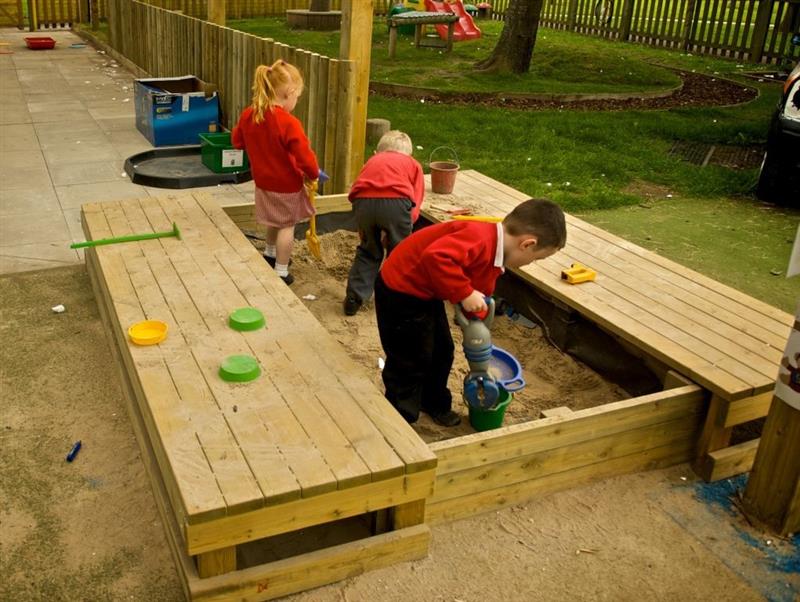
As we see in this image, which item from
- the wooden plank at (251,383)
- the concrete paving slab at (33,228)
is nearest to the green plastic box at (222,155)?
the concrete paving slab at (33,228)

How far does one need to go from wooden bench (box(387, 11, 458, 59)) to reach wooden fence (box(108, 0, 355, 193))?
4.23m

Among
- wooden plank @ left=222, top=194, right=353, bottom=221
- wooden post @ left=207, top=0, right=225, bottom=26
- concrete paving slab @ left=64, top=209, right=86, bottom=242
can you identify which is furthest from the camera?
wooden post @ left=207, top=0, right=225, bottom=26

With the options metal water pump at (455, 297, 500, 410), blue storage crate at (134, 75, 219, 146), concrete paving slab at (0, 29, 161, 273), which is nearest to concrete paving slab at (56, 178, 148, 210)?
concrete paving slab at (0, 29, 161, 273)

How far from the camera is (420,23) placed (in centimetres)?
1510

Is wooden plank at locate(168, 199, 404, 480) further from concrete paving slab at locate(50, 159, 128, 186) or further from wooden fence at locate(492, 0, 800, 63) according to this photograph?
wooden fence at locate(492, 0, 800, 63)

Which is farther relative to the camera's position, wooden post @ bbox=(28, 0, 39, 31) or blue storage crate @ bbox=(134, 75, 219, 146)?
wooden post @ bbox=(28, 0, 39, 31)

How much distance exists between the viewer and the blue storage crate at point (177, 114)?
27.5 feet

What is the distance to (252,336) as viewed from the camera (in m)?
3.71

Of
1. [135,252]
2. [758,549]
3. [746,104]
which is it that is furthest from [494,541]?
[746,104]

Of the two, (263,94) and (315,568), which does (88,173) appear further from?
(315,568)

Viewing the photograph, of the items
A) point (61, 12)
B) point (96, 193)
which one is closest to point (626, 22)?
point (61, 12)

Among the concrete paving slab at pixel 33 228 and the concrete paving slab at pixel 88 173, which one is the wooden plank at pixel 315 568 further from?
the concrete paving slab at pixel 88 173

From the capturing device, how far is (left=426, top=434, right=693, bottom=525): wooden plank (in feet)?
10.9

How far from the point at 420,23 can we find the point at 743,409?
12.8m
